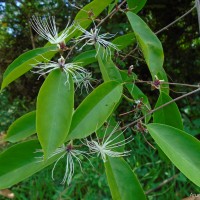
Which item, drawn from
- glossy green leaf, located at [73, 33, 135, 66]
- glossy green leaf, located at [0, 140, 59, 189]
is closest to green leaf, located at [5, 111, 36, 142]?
glossy green leaf, located at [0, 140, 59, 189]

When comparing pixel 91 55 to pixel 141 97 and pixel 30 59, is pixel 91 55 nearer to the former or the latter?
pixel 141 97

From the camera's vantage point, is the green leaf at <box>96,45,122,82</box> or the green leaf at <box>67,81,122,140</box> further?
the green leaf at <box>96,45,122,82</box>

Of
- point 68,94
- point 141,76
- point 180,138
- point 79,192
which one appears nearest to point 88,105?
point 68,94

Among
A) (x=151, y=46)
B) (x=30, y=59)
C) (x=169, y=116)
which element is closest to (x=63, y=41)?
(x=30, y=59)

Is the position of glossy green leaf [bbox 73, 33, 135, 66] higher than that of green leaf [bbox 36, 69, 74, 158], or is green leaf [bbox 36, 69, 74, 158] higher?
glossy green leaf [bbox 73, 33, 135, 66]

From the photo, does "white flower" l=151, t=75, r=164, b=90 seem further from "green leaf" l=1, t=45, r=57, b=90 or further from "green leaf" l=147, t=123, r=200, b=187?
"green leaf" l=1, t=45, r=57, b=90

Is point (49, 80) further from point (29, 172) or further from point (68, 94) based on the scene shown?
point (29, 172)
